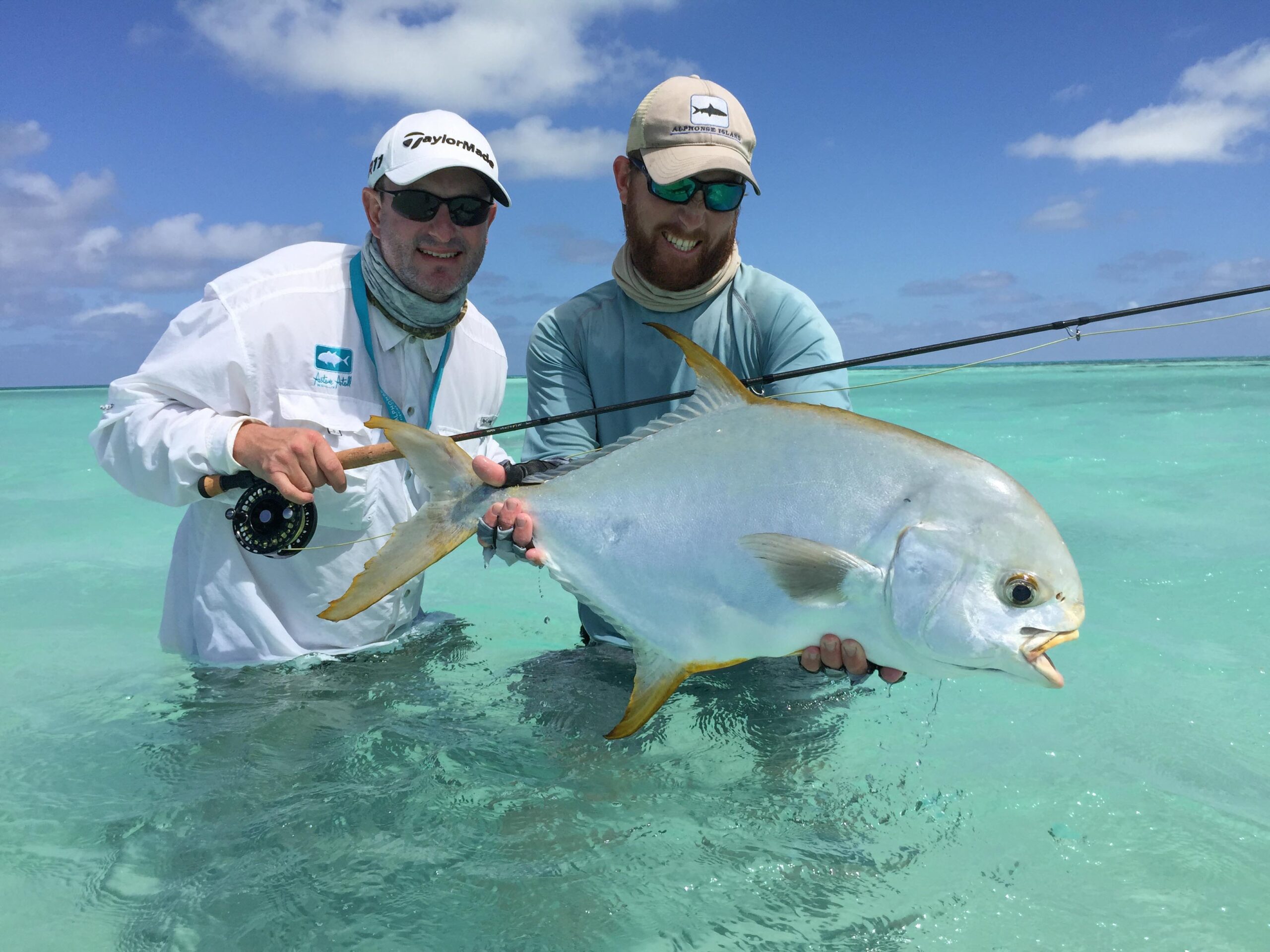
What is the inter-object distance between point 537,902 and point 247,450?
1256mm

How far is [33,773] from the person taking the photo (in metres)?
2.24

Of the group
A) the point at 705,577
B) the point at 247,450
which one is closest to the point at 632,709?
the point at 705,577

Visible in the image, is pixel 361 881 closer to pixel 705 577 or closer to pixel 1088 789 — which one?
pixel 705 577

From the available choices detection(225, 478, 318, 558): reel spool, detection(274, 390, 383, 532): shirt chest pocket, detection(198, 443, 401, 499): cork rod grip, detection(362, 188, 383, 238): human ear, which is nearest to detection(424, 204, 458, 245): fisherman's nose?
detection(362, 188, 383, 238): human ear

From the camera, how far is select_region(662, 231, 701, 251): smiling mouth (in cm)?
230

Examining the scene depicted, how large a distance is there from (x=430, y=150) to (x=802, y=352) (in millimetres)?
1173

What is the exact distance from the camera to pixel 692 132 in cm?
222

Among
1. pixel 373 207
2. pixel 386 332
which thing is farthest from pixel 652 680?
pixel 373 207

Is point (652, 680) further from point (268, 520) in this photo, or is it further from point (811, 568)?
point (268, 520)

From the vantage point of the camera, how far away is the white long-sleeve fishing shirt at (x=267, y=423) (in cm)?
226

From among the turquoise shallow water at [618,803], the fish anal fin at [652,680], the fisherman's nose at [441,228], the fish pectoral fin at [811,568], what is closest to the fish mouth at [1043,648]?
the fish pectoral fin at [811,568]

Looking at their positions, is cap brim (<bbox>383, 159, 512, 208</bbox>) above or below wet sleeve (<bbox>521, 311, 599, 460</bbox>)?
above

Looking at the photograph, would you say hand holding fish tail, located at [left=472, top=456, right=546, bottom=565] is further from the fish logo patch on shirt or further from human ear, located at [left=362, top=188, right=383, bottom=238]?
human ear, located at [left=362, top=188, right=383, bottom=238]

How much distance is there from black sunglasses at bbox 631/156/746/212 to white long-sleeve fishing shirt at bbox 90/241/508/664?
0.83m
